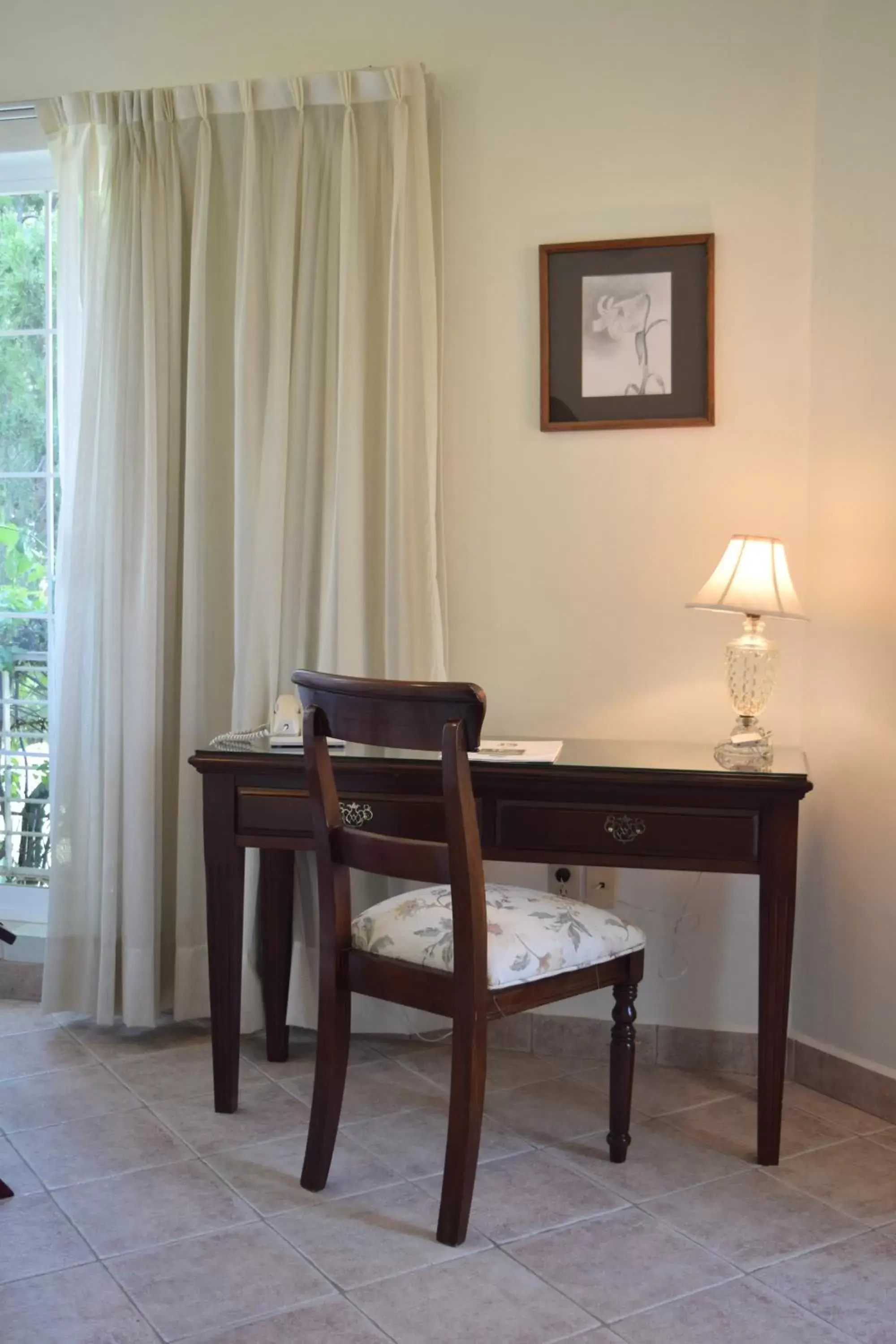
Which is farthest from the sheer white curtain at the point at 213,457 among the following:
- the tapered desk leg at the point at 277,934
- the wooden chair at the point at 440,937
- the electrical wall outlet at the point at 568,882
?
the wooden chair at the point at 440,937

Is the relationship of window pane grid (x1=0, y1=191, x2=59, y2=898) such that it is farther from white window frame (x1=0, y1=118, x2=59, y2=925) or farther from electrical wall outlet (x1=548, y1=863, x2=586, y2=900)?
electrical wall outlet (x1=548, y1=863, x2=586, y2=900)

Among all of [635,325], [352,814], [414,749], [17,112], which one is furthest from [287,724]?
[17,112]

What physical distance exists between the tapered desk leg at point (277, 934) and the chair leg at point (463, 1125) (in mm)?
962

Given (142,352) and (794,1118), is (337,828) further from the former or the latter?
(142,352)

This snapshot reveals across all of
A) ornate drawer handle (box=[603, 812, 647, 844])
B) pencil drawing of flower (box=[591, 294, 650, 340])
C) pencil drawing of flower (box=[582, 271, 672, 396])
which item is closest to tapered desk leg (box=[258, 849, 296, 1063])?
ornate drawer handle (box=[603, 812, 647, 844])

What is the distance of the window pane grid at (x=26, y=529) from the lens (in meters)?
3.38

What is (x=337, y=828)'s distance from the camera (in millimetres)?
2271

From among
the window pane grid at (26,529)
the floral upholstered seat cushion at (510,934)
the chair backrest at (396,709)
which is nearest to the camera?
the chair backrest at (396,709)

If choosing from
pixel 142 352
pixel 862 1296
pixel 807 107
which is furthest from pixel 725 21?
pixel 862 1296

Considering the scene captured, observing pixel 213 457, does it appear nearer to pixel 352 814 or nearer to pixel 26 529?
pixel 26 529

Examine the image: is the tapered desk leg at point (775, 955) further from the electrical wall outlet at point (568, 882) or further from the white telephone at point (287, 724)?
the white telephone at point (287, 724)

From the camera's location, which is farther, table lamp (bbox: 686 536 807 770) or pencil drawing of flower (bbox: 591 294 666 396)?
pencil drawing of flower (bbox: 591 294 666 396)

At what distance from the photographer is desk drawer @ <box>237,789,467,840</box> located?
8.51ft

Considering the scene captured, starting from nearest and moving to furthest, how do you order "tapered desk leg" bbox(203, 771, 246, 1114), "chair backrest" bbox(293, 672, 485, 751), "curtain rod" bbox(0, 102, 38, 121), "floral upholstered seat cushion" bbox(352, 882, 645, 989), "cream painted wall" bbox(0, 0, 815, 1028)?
"chair backrest" bbox(293, 672, 485, 751) → "floral upholstered seat cushion" bbox(352, 882, 645, 989) → "tapered desk leg" bbox(203, 771, 246, 1114) → "cream painted wall" bbox(0, 0, 815, 1028) → "curtain rod" bbox(0, 102, 38, 121)
